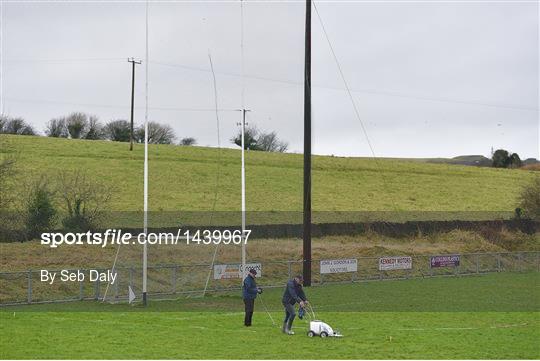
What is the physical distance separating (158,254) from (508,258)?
23.9 metres

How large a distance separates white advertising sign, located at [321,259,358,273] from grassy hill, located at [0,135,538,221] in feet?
68.9

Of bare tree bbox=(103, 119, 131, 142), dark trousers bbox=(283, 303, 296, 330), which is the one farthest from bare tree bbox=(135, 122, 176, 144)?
dark trousers bbox=(283, 303, 296, 330)

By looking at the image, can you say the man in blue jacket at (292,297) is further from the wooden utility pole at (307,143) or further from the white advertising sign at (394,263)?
the white advertising sign at (394,263)

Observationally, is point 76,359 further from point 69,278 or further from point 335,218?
point 335,218

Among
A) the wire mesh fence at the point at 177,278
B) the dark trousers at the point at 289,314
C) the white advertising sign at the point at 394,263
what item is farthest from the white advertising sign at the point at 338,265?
the dark trousers at the point at 289,314

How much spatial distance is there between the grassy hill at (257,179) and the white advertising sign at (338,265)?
2099cm

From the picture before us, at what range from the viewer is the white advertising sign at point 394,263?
4335 cm

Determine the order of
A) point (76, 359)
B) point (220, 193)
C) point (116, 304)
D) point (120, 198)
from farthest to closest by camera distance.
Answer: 1. point (220, 193)
2. point (120, 198)
3. point (116, 304)
4. point (76, 359)

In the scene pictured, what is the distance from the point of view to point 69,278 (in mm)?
34406

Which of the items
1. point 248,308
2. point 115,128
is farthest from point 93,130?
point 248,308

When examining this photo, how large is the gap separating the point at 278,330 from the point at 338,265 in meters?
18.6

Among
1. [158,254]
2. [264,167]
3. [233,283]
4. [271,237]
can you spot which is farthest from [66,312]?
[264,167]

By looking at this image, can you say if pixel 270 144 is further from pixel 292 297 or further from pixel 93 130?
pixel 292 297

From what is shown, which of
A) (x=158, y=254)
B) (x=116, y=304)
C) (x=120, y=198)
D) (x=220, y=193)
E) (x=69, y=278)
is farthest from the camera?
(x=220, y=193)
